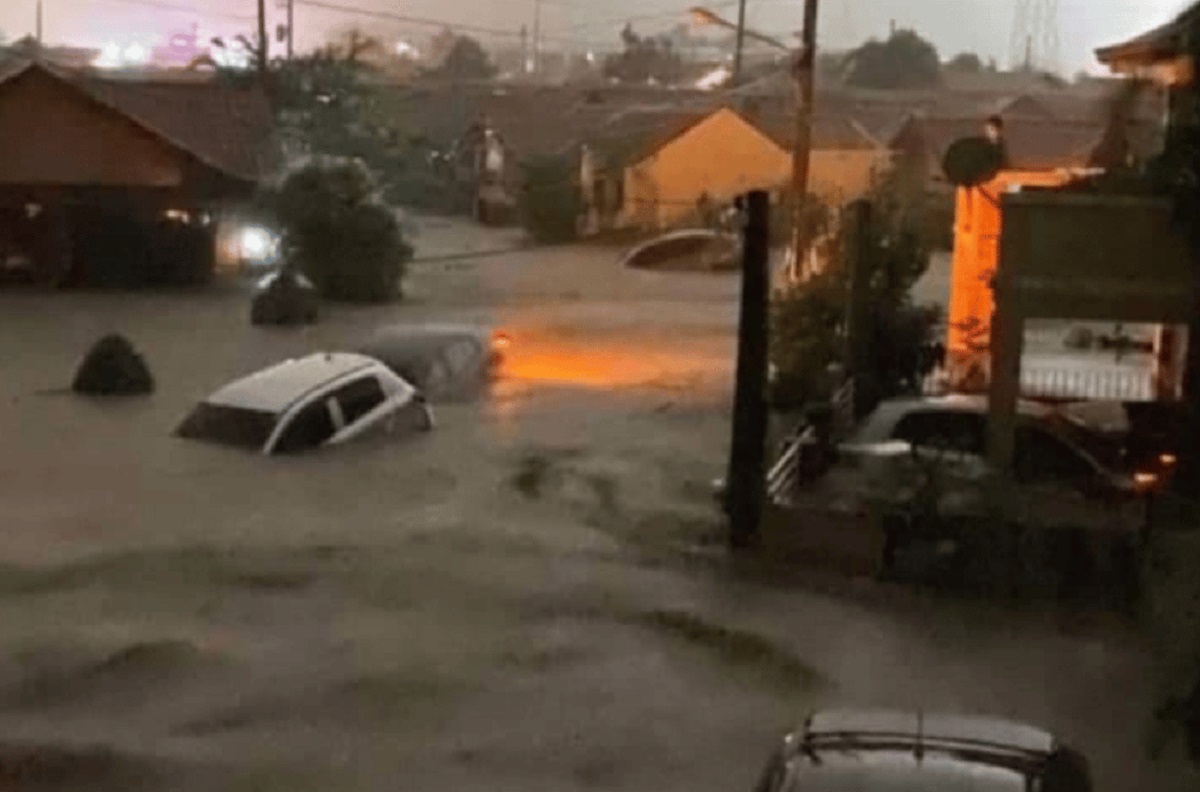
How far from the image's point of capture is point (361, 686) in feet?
52.7

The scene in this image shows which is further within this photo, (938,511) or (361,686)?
(938,511)

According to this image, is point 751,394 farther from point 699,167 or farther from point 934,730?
point 699,167

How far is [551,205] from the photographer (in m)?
65.3

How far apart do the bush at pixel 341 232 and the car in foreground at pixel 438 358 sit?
13.0 metres

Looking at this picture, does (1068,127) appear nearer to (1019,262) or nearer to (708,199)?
(708,199)

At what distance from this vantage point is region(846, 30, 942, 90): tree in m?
89.2

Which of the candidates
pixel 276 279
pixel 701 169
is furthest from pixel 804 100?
pixel 701 169

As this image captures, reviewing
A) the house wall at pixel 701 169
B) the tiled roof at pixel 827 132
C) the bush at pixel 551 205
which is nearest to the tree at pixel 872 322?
the bush at pixel 551 205

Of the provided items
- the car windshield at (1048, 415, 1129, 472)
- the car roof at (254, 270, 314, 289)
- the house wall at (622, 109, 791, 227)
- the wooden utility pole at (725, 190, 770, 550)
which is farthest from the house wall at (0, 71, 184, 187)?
the car windshield at (1048, 415, 1129, 472)

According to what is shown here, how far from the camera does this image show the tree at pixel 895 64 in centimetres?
8925

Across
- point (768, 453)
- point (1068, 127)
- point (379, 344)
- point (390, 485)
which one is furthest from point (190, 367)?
point (1068, 127)

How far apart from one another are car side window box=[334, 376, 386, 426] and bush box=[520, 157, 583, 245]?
37175 mm

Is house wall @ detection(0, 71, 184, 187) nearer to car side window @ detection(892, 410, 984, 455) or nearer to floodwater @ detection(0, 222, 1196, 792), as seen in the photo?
floodwater @ detection(0, 222, 1196, 792)

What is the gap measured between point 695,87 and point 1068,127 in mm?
35203
